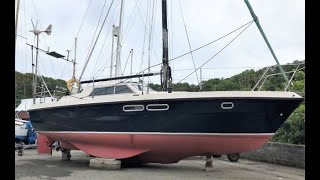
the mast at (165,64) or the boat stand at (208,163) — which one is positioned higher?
the mast at (165,64)

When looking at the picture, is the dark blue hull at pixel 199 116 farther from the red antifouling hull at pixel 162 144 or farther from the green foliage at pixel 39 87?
the green foliage at pixel 39 87

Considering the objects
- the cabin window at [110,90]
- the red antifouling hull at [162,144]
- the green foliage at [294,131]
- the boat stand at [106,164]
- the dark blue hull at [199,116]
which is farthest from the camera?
the green foliage at [294,131]

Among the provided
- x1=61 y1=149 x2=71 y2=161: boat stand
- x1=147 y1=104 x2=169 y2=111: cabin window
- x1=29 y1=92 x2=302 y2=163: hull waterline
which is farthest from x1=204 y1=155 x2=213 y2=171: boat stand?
x1=61 y1=149 x2=71 y2=161: boat stand

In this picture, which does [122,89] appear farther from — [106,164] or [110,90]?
[106,164]

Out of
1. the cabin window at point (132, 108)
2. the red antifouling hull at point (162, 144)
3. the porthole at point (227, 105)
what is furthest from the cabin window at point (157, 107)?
the porthole at point (227, 105)

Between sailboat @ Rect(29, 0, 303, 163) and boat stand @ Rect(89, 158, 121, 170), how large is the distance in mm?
230

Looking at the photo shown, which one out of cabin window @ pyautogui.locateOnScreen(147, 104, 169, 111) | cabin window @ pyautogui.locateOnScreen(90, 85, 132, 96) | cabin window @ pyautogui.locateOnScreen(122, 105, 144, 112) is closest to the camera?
cabin window @ pyautogui.locateOnScreen(147, 104, 169, 111)

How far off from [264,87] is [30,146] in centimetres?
A: 1044

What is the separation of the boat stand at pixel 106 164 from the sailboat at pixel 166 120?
230 mm

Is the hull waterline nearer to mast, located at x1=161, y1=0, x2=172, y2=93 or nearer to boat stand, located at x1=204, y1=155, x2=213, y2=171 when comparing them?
boat stand, located at x1=204, y1=155, x2=213, y2=171

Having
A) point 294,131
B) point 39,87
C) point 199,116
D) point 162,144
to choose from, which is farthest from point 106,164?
point 294,131

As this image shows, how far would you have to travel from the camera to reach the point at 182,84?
10.8 metres

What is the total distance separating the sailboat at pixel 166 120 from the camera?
8.09 meters

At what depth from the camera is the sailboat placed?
26.5ft
